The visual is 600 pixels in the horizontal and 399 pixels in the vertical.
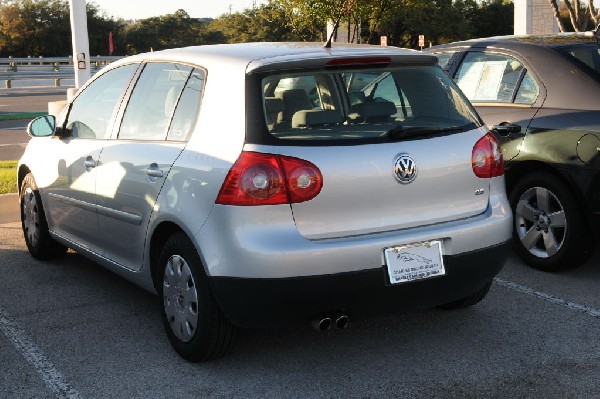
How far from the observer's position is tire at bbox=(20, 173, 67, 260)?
622cm

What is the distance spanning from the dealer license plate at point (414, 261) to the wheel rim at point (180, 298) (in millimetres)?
973

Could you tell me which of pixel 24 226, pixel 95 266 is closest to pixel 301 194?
pixel 95 266

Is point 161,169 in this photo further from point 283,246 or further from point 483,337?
point 483,337

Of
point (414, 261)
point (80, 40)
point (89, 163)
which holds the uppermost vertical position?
point (80, 40)

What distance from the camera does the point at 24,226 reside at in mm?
6609

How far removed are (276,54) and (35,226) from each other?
9.88 ft

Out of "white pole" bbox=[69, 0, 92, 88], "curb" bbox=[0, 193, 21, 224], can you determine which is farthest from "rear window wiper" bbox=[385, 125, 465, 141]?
"white pole" bbox=[69, 0, 92, 88]

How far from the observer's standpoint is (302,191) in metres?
3.76

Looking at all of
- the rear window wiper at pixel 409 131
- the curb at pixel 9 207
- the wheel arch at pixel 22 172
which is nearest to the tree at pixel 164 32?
the curb at pixel 9 207

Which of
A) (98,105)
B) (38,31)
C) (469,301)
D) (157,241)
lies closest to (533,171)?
(469,301)

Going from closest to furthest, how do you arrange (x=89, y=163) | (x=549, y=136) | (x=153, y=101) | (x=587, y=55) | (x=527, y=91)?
1. (x=153, y=101)
2. (x=89, y=163)
3. (x=549, y=136)
4. (x=587, y=55)
5. (x=527, y=91)

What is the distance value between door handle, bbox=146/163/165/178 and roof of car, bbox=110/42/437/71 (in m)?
0.60

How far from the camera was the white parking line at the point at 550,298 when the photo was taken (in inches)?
198

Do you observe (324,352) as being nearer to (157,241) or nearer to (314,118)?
(157,241)
